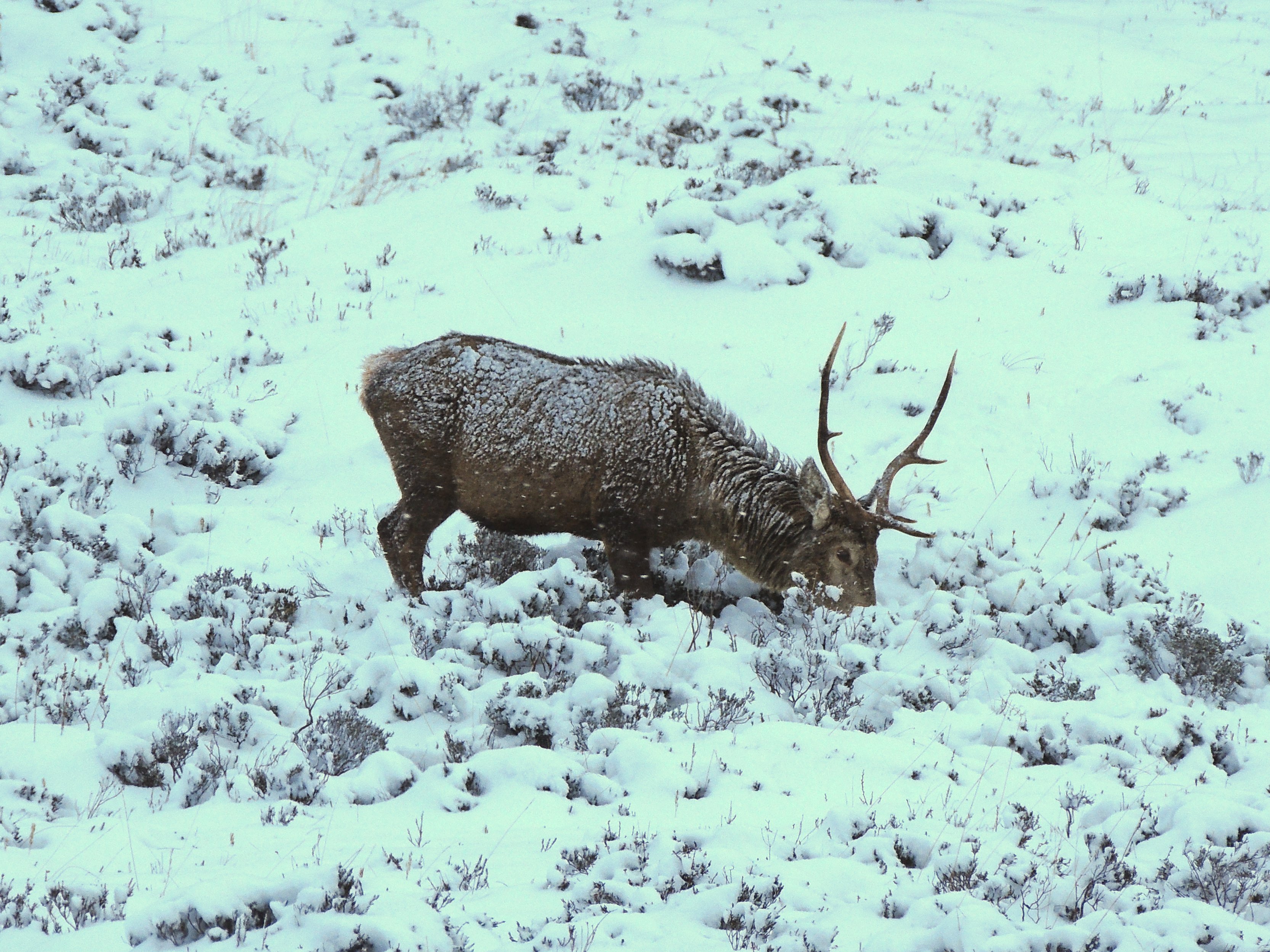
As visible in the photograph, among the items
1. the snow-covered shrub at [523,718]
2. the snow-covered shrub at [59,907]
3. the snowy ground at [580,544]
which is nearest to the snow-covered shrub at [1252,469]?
the snowy ground at [580,544]

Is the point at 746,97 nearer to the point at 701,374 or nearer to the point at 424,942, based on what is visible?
the point at 701,374

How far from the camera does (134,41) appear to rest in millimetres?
16406

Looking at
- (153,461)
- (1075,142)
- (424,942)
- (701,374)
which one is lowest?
(153,461)

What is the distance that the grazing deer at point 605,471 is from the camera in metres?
7.02

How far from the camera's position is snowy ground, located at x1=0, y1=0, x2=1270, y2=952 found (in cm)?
430

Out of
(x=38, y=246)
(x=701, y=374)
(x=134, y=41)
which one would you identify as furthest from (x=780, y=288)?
(x=134, y=41)

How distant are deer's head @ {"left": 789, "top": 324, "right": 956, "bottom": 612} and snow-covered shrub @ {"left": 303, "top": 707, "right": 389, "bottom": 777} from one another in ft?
9.76

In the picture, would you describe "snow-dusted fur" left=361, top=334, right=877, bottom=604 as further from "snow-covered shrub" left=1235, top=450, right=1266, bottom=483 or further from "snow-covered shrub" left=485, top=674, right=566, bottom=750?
"snow-covered shrub" left=1235, top=450, right=1266, bottom=483

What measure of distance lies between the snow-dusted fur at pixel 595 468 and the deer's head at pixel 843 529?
10 mm

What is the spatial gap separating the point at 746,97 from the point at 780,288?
17.3 feet

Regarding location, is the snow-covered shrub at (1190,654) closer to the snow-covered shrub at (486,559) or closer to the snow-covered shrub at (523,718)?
the snow-covered shrub at (523,718)

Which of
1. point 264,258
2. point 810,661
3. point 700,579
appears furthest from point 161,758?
point 264,258

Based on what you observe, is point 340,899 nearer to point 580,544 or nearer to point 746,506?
point 746,506

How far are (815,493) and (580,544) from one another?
6.27ft
